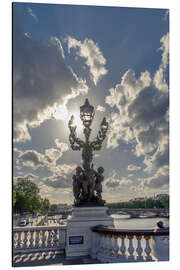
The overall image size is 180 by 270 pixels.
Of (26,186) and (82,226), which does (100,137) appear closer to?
(82,226)

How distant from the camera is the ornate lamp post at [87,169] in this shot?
5.30 m

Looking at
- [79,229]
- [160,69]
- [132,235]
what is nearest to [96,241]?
[79,229]

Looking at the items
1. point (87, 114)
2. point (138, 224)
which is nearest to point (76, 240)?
point (138, 224)

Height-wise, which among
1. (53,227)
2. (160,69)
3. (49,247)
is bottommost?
(49,247)

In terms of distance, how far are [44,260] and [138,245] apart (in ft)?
5.87

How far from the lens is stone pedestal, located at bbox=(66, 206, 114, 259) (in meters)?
4.95

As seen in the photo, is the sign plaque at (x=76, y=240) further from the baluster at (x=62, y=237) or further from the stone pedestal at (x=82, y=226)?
the baluster at (x=62, y=237)

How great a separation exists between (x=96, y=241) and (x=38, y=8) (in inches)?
196

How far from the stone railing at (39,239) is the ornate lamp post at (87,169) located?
92 cm

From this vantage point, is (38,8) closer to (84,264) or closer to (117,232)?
(117,232)

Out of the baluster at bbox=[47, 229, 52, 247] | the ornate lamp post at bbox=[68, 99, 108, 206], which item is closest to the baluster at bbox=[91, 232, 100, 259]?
the ornate lamp post at bbox=[68, 99, 108, 206]

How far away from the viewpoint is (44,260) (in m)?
4.75

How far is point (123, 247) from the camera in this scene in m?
4.14

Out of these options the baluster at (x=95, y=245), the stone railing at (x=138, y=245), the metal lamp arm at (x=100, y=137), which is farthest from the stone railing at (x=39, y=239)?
the metal lamp arm at (x=100, y=137)
